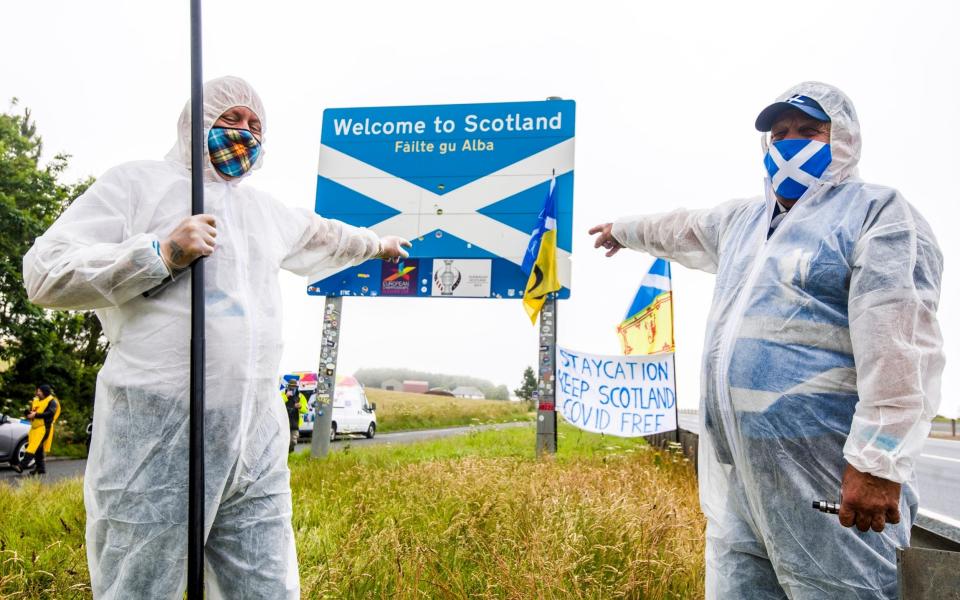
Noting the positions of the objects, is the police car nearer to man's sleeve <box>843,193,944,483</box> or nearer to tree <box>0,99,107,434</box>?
tree <box>0,99,107,434</box>

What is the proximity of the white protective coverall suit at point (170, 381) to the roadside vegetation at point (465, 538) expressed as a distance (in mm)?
1033

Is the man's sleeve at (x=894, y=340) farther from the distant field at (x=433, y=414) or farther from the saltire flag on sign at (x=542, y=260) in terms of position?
the distant field at (x=433, y=414)

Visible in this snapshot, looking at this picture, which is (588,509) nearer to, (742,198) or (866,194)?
(742,198)

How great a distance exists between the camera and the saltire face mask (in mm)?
2041

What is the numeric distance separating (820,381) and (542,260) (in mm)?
6092

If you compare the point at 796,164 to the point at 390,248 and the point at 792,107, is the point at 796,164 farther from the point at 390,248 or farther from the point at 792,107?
the point at 390,248

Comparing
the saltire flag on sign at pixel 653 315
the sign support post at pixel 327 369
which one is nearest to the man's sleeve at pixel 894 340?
the saltire flag on sign at pixel 653 315

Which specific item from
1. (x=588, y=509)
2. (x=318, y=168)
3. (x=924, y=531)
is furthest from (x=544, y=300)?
(x=924, y=531)

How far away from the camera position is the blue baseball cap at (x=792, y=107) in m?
2.04

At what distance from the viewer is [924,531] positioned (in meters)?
3.08

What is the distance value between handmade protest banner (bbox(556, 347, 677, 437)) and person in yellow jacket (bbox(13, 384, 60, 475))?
8.23 m

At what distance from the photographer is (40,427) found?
10.8m

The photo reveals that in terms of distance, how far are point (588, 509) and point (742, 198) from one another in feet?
7.64

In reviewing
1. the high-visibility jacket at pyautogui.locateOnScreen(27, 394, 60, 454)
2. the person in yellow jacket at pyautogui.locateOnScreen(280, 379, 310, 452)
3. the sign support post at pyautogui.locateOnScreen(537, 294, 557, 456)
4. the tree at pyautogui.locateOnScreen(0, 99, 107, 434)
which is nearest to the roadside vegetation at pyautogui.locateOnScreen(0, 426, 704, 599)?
the sign support post at pyautogui.locateOnScreen(537, 294, 557, 456)
